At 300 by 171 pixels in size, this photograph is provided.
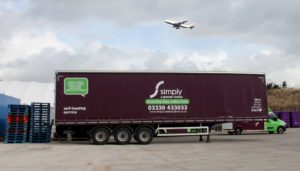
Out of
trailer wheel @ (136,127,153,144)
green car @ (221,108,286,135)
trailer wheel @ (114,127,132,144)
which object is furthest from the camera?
green car @ (221,108,286,135)

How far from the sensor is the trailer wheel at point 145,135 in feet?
74.8

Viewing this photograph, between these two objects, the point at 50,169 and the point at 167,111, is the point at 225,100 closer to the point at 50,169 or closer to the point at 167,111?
the point at 167,111

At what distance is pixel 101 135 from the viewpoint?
22.5m

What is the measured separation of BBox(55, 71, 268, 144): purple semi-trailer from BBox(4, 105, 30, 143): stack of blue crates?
2.34 m

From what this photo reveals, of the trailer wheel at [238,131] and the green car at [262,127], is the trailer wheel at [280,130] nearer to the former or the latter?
the green car at [262,127]

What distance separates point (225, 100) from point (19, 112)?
11.7 meters

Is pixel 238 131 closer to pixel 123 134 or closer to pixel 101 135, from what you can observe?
pixel 123 134

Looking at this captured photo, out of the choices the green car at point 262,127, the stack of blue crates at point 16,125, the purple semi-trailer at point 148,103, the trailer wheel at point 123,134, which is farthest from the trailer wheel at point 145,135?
the green car at point 262,127

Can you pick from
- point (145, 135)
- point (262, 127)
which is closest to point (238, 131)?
point (262, 127)

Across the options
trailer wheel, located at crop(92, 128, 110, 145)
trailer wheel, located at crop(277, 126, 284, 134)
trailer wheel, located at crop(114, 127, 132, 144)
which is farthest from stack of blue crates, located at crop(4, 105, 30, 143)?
trailer wheel, located at crop(277, 126, 284, 134)

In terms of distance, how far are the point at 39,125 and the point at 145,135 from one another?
6291 mm

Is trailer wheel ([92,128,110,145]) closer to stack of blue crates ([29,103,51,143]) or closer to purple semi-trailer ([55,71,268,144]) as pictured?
purple semi-trailer ([55,71,268,144])

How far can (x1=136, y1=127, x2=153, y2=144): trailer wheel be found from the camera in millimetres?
22812

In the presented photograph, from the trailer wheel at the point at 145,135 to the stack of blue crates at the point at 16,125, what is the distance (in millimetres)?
6635
